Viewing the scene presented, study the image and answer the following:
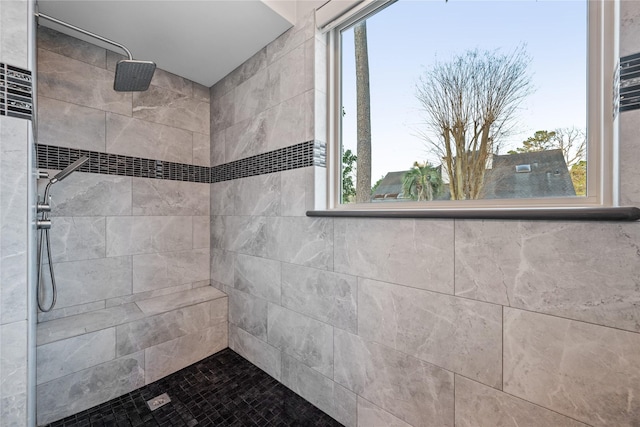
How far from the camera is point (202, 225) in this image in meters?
2.62

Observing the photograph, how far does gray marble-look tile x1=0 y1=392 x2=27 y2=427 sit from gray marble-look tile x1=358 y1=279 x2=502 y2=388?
1.39m

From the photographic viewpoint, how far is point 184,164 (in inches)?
98.8

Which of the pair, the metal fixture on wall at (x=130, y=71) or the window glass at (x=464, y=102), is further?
the metal fixture on wall at (x=130, y=71)

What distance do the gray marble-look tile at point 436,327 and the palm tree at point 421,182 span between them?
0.47m

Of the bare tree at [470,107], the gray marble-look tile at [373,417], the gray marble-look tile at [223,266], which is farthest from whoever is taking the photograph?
the gray marble-look tile at [223,266]

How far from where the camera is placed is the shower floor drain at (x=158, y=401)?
1.69 meters

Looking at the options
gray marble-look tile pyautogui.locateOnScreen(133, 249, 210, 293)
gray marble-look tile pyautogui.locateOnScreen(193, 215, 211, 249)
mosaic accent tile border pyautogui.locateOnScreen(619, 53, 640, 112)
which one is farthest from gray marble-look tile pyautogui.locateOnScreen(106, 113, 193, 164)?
mosaic accent tile border pyautogui.locateOnScreen(619, 53, 640, 112)

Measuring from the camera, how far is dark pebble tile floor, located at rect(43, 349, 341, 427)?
1.57 meters

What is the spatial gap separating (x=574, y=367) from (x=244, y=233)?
1990mm

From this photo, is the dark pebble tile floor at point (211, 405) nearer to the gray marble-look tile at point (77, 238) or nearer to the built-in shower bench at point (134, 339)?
the built-in shower bench at point (134, 339)

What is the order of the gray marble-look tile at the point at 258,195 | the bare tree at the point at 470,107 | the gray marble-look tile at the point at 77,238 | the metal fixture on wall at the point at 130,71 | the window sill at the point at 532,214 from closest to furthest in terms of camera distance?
the window sill at the point at 532,214 < the bare tree at the point at 470,107 < the metal fixture on wall at the point at 130,71 < the gray marble-look tile at the point at 77,238 < the gray marble-look tile at the point at 258,195

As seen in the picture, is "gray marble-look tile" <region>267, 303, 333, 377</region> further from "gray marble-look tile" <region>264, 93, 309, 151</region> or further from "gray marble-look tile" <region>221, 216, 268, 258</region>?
"gray marble-look tile" <region>264, 93, 309, 151</region>

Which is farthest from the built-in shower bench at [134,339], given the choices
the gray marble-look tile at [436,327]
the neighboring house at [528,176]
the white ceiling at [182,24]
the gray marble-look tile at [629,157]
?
the gray marble-look tile at [629,157]

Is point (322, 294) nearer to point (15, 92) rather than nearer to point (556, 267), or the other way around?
point (556, 267)
